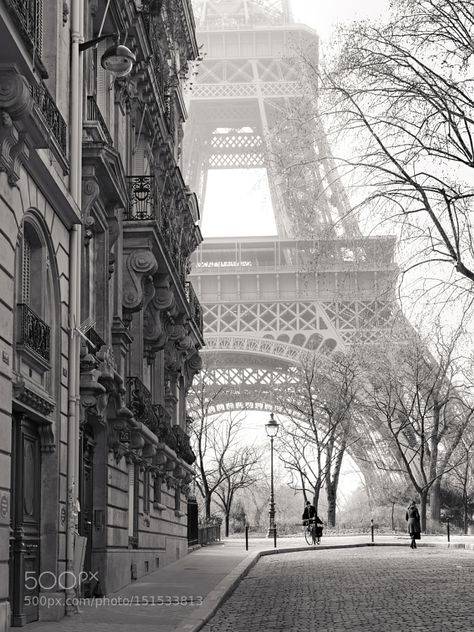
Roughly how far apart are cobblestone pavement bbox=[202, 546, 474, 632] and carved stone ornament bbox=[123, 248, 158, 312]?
19.4ft

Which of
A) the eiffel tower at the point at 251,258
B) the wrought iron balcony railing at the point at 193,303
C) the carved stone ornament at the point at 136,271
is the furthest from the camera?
the eiffel tower at the point at 251,258

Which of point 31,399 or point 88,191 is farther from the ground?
point 88,191

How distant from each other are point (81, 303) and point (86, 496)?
3.13 meters

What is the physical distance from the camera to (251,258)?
276 feet

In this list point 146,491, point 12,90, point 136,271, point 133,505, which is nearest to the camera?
point 12,90

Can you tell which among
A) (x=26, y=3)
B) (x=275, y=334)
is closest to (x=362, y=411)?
(x=275, y=334)

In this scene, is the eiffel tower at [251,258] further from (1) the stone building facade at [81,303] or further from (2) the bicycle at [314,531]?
(1) the stone building facade at [81,303]

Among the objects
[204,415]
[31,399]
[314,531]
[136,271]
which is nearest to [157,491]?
[136,271]

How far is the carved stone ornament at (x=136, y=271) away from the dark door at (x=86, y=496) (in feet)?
13.5

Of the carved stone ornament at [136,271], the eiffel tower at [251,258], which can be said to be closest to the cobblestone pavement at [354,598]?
the carved stone ornament at [136,271]

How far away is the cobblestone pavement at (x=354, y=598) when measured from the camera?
15469 millimetres

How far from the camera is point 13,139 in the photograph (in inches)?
507

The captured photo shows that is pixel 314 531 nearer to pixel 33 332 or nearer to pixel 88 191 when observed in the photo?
pixel 88 191

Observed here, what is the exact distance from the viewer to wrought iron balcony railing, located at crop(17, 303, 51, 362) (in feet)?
46.9
